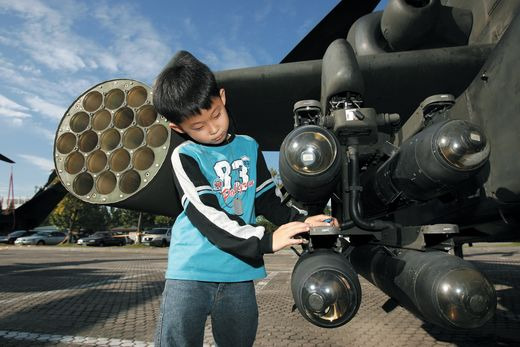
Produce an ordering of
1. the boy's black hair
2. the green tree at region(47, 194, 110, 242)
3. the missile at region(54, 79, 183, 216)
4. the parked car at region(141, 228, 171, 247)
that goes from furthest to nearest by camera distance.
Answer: the green tree at region(47, 194, 110, 242) → the parked car at region(141, 228, 171, 247) → the missile at region(54, 79, 183, 216) → the boy's black hair

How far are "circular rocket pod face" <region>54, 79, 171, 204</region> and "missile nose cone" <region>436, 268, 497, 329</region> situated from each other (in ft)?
6.37

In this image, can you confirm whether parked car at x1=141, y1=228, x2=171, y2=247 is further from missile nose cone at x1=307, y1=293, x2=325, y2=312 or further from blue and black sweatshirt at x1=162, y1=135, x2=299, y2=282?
missile nose cone at x1=307, y1=293, x2=325, y2=312

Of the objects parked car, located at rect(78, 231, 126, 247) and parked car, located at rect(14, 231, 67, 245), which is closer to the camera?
parked car, located at rect(78, 231, 126, 247)

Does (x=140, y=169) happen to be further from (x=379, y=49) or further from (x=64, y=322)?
(x=64, y=322)

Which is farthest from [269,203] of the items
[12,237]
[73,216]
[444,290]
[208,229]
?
[12,237]

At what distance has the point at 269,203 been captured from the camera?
2.17 m

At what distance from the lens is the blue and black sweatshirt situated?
172cm

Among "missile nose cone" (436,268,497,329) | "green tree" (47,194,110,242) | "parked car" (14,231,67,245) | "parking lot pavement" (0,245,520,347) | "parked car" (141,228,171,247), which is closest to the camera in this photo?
"missile nose cone" (436,268,497,329)

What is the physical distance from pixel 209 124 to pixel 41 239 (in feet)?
129

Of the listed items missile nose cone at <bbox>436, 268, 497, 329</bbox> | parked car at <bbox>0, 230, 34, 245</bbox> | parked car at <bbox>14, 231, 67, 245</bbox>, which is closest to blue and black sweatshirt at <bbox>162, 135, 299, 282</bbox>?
missile nose cone at <bbox>436, 268, 497, 329</bbox>

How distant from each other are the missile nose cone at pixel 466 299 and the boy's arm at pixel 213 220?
772 mm

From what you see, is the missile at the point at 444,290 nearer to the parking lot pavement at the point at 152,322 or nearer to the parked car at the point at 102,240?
the parking lot pavement at the point at 152,322

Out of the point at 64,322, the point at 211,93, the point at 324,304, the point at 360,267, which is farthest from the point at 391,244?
the point at 64,322

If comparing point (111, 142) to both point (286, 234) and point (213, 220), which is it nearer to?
point (213, 220)
